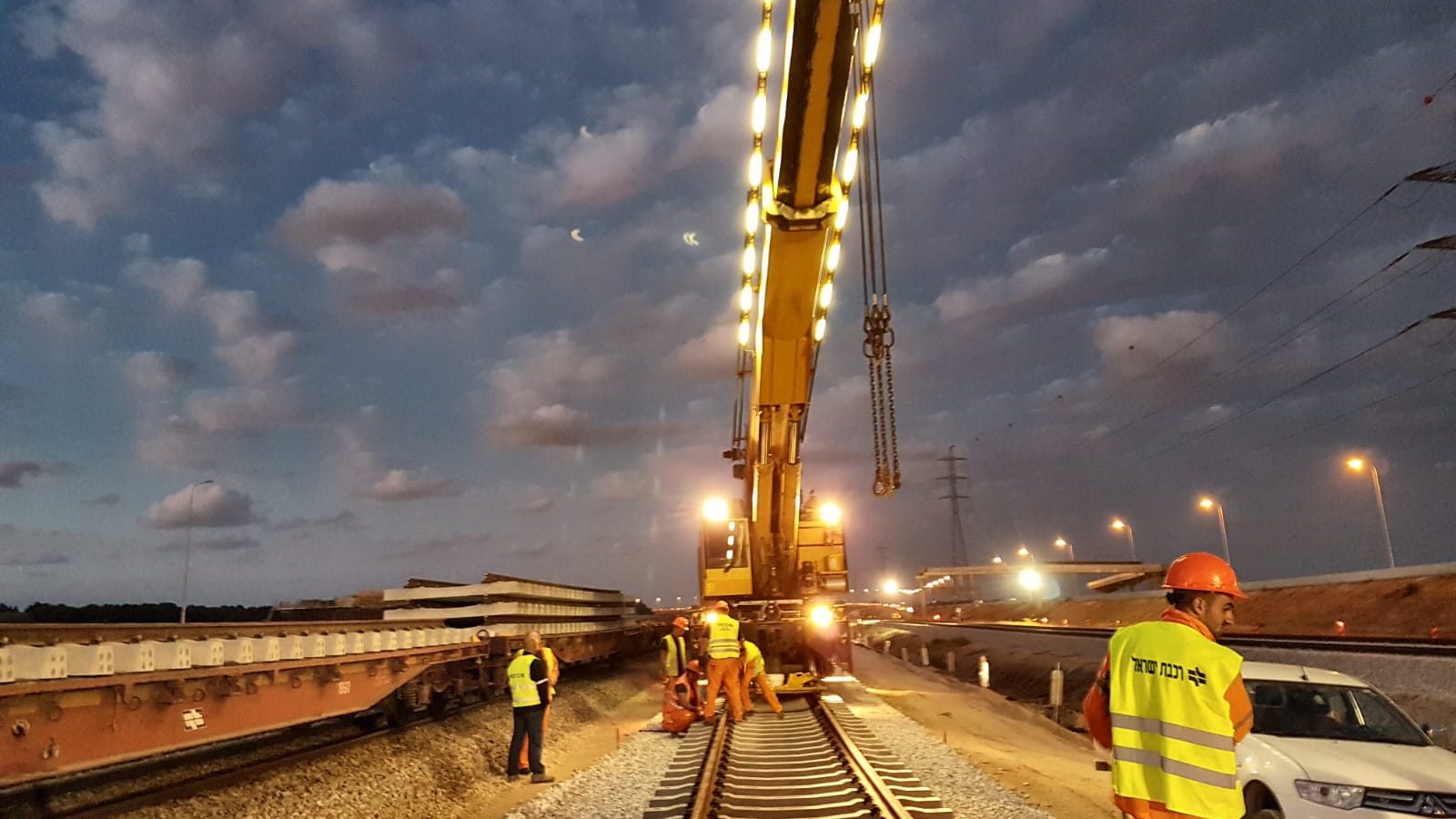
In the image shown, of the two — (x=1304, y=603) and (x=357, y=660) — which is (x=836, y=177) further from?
(x=1304, y=603)

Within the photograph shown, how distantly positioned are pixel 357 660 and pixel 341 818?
2055mm

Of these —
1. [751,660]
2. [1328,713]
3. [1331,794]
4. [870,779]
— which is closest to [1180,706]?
[1331,794]

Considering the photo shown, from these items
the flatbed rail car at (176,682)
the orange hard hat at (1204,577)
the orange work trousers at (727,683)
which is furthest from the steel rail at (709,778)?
the orange hard hat at (1204,577)

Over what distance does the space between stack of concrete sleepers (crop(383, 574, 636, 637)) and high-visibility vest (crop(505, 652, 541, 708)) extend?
15.8ft

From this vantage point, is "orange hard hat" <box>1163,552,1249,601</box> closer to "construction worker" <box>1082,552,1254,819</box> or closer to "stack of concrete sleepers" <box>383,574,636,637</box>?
"construction worker" <box>1082,552,1254,819</box>

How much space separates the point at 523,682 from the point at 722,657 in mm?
3486

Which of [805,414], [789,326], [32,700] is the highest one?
[789,326]

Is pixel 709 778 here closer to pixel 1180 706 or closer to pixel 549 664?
pixel 549 664

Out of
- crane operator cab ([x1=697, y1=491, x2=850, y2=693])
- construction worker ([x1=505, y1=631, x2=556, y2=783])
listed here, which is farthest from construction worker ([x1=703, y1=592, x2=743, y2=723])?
crane operator cab ([x1=697, y1=491, x2=850, y2=693])

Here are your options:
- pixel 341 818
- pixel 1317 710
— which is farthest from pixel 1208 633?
pixel 341 818

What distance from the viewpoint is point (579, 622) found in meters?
22.3

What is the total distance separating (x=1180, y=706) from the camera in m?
3.42

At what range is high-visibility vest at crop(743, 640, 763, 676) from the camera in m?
14.7

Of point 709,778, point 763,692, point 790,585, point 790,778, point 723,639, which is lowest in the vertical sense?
point 790,778
